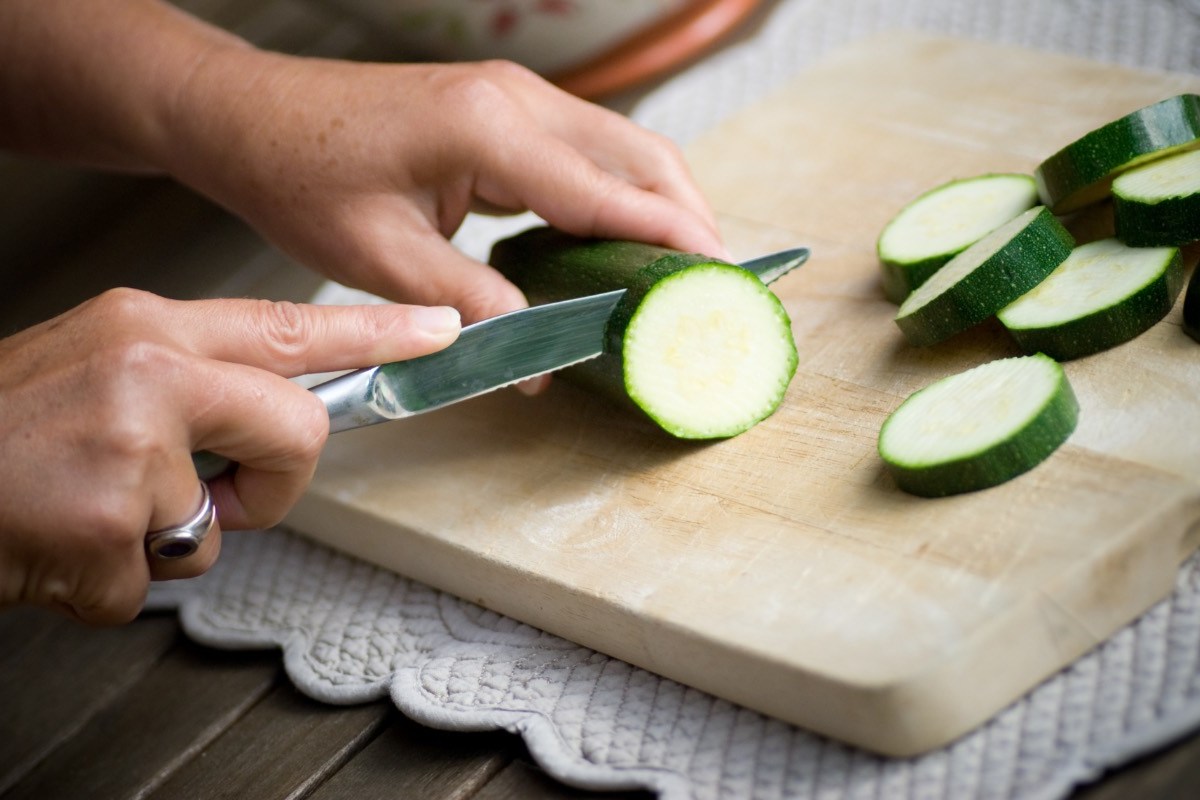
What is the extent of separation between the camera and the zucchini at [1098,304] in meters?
2.19

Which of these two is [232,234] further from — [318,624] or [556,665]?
[556,665]

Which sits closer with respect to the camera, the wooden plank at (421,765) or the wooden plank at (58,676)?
the wooden plank at (421,765)

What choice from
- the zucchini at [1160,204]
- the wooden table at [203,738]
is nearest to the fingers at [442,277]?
the wooden table at [203,738]

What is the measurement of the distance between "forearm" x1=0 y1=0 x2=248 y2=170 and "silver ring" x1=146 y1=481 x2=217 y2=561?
1.17m

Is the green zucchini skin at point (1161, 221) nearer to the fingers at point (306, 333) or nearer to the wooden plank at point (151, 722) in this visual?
the fingers at point (306, 333)

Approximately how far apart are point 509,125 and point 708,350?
0.65 meters

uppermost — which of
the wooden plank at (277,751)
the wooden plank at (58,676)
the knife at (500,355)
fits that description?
the knife at (500,355)

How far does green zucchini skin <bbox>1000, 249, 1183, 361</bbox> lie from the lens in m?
2.19

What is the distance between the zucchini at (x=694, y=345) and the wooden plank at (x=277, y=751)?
79cm

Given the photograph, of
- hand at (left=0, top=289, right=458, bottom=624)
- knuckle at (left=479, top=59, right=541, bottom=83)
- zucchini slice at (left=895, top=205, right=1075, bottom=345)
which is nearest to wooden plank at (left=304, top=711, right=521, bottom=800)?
hand at (left=0, top=289, right=458, bottom=624)

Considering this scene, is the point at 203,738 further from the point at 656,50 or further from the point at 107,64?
the point at 656,50

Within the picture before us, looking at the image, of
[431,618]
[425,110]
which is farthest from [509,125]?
[431,618]

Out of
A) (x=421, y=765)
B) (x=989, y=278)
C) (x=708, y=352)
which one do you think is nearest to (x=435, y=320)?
(x=708, y=352)

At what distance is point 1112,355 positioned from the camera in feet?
7.32
